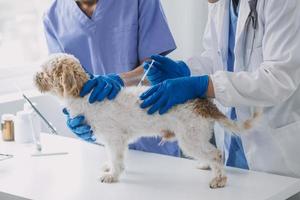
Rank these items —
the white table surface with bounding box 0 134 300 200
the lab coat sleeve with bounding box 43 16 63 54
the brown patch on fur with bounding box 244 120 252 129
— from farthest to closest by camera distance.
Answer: the lab coat sleeve with bounding box 43 16 63 54, the brown patch on fur with bounding box 244 120 252 129, the white table surface with bounding box 0 134 300 200

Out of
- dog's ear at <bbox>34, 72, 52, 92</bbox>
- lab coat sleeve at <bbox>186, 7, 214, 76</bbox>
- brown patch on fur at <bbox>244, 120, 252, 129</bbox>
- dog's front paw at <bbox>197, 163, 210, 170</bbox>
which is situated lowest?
dog's front paw at <bbox>197, 163, 210, 170</bbox>

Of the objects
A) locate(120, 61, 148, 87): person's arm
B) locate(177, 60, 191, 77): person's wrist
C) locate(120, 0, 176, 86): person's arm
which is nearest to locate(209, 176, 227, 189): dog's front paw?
locate(177, 60, 191, 77): person's wrist

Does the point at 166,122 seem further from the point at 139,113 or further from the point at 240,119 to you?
the point at 240,119

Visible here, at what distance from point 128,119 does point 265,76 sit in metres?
0.43

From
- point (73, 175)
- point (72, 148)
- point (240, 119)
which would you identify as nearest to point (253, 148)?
point (240, 119)

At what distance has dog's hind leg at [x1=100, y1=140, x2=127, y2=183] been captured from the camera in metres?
1.58

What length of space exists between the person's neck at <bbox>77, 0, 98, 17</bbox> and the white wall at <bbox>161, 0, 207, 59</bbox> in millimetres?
900

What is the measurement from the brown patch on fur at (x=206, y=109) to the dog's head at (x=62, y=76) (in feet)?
1.16

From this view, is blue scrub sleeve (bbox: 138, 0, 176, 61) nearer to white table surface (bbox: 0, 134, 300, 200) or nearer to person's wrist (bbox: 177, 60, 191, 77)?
person's wrist (bbox: 177, 60, 191, 77)

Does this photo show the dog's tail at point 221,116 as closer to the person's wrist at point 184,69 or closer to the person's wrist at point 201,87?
the person's wrist at point 201,87

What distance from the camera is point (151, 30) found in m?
2.09

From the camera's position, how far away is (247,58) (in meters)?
1.68

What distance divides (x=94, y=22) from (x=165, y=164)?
0.69 metres

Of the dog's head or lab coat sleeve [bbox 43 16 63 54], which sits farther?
lab coat sleeve [bbox 43 16 63 54]
